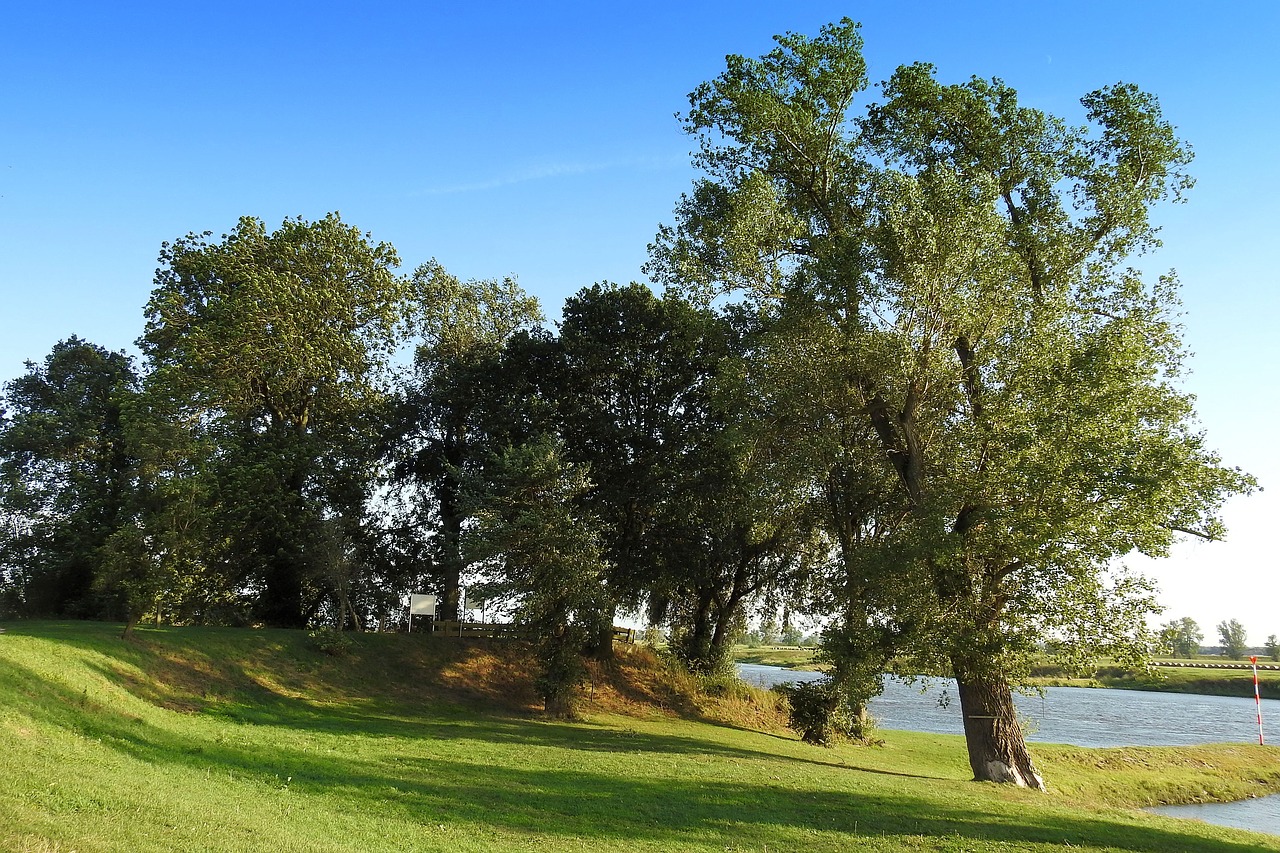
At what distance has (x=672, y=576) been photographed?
34906mm

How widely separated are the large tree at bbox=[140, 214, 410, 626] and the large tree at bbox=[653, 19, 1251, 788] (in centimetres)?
1812

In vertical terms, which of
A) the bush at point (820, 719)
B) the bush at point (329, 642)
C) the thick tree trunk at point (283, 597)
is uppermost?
the thick tree trunk at point (283, 597)

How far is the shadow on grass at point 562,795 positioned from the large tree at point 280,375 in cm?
1379

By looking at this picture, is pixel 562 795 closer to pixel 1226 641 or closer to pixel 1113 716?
pixel 1113 716

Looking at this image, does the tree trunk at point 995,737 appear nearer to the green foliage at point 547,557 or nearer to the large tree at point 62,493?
the green foliage at point 547,557

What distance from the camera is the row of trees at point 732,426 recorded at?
20516 millimetres

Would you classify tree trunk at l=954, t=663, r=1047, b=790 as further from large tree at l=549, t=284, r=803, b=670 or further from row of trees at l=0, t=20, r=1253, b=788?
large tree at l=549, t=284, r=803, b=670

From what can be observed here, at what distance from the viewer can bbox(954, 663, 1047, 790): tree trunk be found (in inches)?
854

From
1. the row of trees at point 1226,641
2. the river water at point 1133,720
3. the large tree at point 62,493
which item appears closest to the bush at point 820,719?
the river water at point 1133,720

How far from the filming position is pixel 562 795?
16.3m

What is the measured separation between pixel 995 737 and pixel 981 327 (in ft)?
38.8

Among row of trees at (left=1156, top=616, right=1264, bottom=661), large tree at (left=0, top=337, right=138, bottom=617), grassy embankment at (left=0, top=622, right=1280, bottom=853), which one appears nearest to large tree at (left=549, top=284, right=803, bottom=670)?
grassy embankment at (left=0, top=622, right=1280, bottom=853)

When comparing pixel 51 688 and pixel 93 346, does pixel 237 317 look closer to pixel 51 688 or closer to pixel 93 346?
pixel 93 346

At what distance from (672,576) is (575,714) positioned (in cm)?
736
